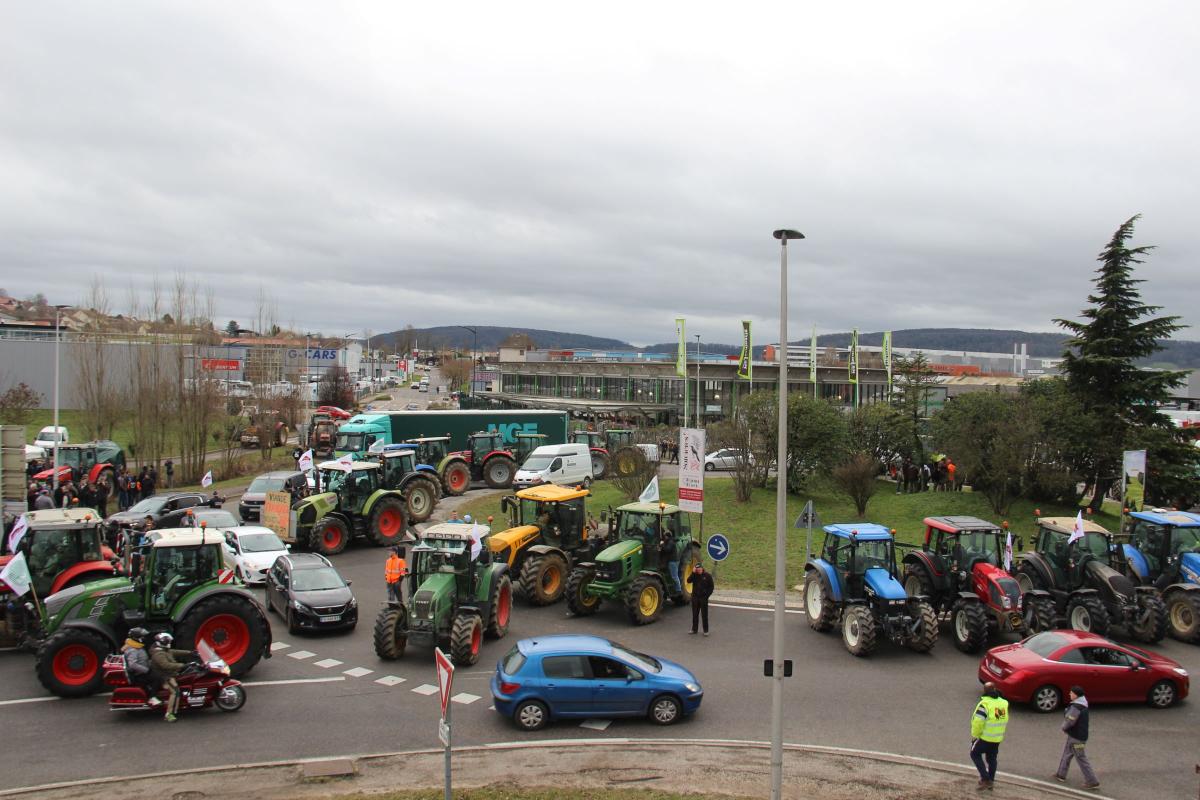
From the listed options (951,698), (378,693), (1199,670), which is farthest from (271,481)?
(1199,670)

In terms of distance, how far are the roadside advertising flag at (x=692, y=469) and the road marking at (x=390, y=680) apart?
25.2 ft

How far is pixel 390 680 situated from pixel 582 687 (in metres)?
3.54

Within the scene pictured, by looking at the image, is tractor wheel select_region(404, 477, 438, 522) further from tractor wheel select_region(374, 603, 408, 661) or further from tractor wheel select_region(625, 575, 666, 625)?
tractor wheel select_region(374, 603, 408, 661)

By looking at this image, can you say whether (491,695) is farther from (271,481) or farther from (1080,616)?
(271,481)

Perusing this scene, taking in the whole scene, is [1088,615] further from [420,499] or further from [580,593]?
[420,499]

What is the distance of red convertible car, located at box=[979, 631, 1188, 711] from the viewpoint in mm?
12180

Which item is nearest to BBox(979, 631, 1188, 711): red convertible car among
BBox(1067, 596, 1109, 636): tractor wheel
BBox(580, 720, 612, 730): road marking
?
BBox(1067, 596, 1109, 636): tractor wheel

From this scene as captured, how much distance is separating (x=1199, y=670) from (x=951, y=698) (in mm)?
5130

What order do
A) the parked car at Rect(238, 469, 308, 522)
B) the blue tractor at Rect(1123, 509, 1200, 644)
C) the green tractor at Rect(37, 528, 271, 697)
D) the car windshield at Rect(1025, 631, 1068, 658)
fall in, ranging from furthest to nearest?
1. the parked car at Rect(238, 469, 308, 522)
2. the blue tractor at Rect(1123, 509, 1200, 644)
3. the car windshield at Rect(1025, 631, 1068, 658)
4. the green tractor at Rect(37, 528, 271, 697)

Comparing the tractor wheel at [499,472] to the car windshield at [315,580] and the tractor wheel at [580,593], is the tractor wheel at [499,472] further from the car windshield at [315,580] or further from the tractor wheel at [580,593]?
the car windshield at [315,580]

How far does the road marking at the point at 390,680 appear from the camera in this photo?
1295 cm

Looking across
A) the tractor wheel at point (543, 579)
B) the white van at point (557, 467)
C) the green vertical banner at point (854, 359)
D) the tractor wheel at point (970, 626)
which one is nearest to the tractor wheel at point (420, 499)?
the white van at point (557, 467)

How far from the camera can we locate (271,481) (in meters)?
28.4

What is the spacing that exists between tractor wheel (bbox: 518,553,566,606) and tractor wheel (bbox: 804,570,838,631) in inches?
200
